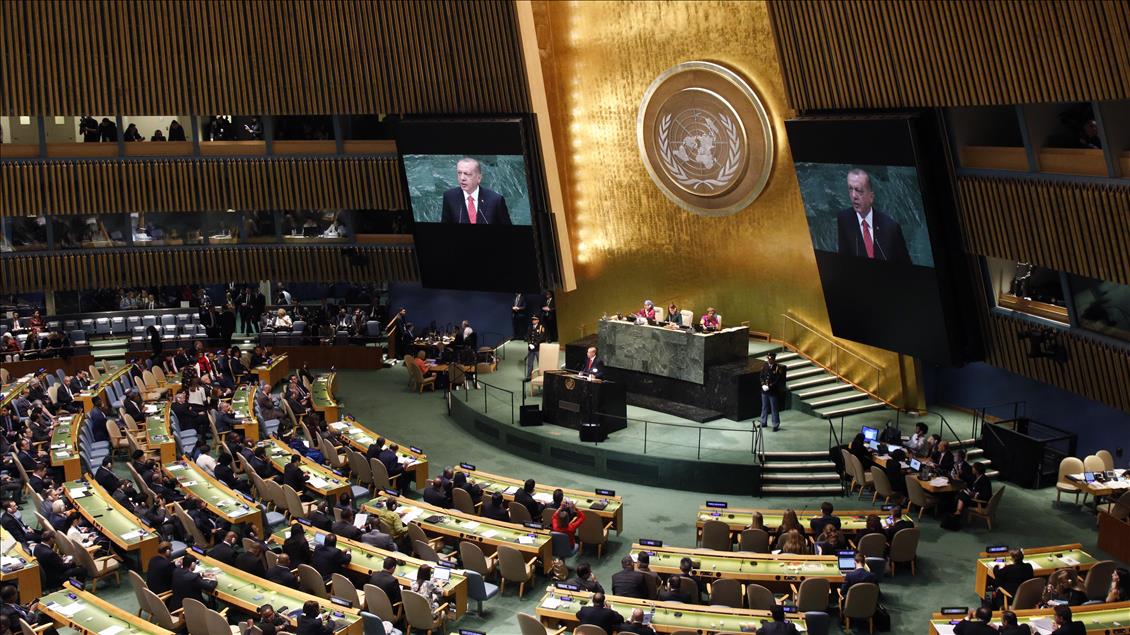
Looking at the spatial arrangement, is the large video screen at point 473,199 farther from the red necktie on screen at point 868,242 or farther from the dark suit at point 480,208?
the red necktie on screen at point 868,242

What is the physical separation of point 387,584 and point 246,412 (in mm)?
9184

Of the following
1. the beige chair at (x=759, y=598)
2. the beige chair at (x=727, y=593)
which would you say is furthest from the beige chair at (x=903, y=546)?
the beige chair at (x=727, y=593)

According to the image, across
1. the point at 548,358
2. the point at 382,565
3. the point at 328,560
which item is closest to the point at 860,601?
the point at 382,565

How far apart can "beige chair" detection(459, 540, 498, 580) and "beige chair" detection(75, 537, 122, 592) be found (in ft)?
Result: 15.2

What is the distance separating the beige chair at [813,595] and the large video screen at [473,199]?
40.0 feet

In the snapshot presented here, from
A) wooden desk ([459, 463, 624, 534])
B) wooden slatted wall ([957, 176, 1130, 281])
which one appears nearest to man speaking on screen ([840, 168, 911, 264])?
wooden slatted wall ([957, 176, 1130, 281])

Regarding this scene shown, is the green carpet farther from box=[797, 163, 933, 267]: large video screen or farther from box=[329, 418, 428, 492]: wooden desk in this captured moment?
box=[797, 163, 933, 267]: large video screen

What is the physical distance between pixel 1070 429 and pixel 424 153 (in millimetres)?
13795

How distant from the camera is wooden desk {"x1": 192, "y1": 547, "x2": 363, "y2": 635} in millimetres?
12531

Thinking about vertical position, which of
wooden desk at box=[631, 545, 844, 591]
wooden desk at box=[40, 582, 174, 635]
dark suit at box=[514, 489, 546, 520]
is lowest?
wooden desk at box=[631, 545, 844, 591]

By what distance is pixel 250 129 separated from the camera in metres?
26.7

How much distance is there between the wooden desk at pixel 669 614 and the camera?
12422 mm

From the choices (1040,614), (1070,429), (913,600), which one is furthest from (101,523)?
(1070,429)

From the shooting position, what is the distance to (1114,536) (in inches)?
637
